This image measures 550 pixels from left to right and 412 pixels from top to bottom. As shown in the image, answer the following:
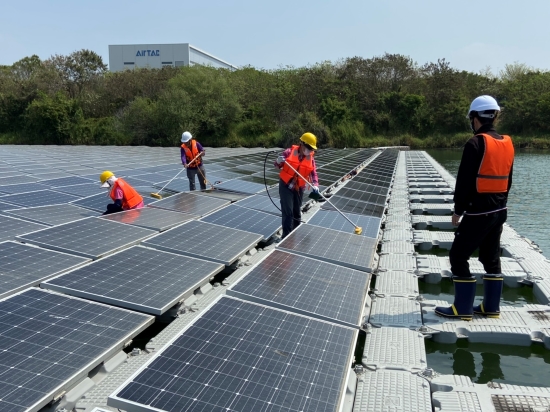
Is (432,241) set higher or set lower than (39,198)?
lower

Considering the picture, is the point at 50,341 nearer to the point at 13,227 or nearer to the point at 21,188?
the point at 13,227

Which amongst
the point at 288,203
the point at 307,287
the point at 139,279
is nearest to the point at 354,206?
the point at 288,203

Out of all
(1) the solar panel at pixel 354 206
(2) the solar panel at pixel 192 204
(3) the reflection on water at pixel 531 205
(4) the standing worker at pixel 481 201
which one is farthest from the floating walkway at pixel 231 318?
(3) the reflection on water at pixel 531 205

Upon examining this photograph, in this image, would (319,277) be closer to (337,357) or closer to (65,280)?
(337,357)

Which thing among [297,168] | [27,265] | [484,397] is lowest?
[484,397]

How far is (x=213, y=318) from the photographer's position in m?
4.41

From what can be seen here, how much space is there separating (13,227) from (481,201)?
24.5 ft

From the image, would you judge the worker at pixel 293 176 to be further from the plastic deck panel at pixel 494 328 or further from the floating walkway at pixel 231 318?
the plastic deck panel at pixel 494 328

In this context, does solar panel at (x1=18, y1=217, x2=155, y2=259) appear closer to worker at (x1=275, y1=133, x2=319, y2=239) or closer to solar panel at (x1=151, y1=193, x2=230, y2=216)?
solar panel at (x1=151, y1=193, x2=230, y2=216)

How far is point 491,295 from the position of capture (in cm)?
600

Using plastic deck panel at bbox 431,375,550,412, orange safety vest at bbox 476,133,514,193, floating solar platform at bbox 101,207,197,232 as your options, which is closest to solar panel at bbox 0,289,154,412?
plastic deck panel at bbox 431,375,550,412

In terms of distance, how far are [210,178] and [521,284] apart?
37.8 ft

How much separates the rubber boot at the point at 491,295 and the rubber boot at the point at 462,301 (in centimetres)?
21

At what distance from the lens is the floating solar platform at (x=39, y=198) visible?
1077cm
